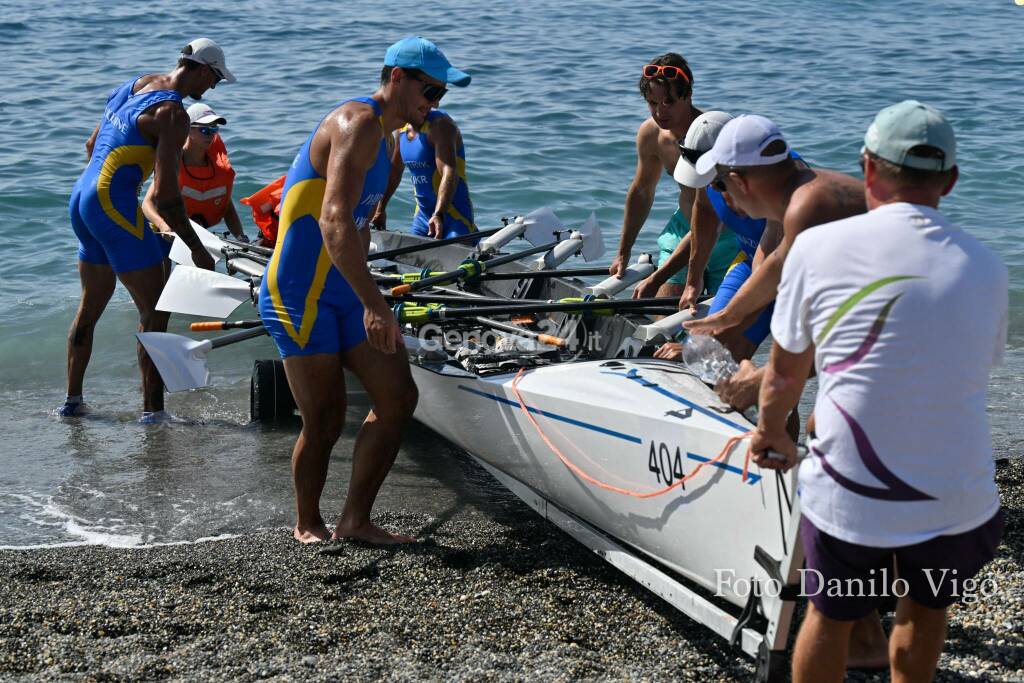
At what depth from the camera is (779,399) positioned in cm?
283

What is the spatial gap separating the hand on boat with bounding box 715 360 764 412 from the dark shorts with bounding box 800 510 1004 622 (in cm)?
56

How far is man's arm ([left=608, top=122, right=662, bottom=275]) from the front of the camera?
→ 20.2 ft

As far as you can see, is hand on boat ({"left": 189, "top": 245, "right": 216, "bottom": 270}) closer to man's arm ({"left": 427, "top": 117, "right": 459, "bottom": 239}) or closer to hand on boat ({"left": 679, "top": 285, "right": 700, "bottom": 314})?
man's arm ({"left": 427, "top": 117, "right": 459, "bottom": 239})

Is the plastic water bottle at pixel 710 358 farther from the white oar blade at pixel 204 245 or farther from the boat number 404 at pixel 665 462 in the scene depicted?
the white oar blade at pixel 204 245

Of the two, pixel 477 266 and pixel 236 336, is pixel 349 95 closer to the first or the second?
pixel 477 266

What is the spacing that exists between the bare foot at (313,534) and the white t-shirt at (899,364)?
275cm

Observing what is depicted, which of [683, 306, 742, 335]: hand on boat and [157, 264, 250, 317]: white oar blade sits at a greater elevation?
[683, 306, 742, 335]: hand on boat

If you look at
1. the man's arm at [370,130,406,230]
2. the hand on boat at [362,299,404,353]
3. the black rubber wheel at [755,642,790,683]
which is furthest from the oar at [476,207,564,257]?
the black rubber wheel at [755,642,790,683]

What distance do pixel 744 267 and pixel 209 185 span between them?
4478 mm

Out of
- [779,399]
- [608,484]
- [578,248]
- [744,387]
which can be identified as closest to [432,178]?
[578,248]

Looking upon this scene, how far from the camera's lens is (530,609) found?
4.24 m

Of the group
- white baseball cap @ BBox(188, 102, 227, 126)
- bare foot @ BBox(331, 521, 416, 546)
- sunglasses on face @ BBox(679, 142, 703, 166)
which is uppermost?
sunglasses on face @ BBox(679, 142, 703, 166)

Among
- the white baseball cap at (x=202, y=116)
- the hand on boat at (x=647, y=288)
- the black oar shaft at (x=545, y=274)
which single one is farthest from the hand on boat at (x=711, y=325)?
the white baseball cap at (x=202, y=116)

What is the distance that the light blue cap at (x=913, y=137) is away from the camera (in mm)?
2598
